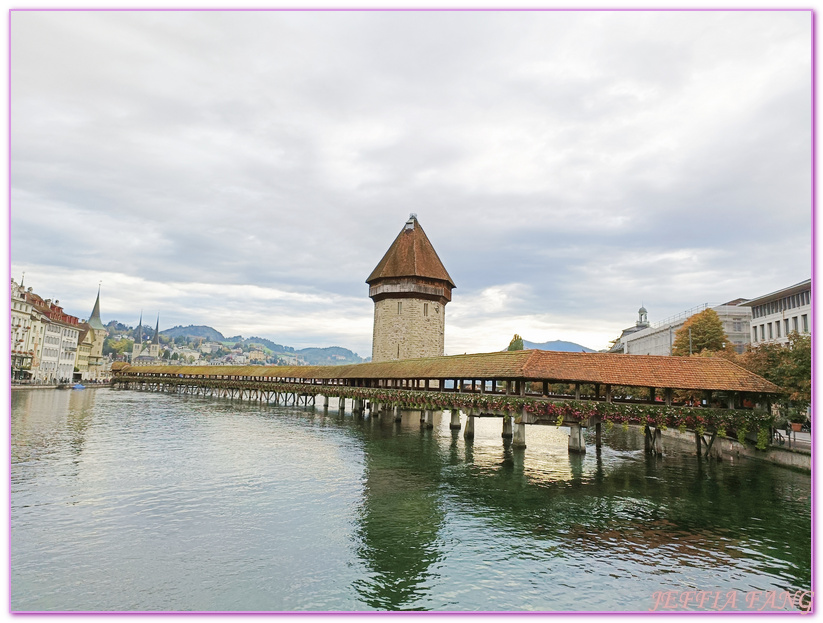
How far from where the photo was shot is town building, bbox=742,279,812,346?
38.0m

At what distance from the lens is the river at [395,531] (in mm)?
9039

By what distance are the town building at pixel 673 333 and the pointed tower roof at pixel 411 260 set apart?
2522 centimetres

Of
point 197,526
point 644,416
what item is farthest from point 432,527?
point 644,416

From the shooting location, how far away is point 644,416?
67.1ft

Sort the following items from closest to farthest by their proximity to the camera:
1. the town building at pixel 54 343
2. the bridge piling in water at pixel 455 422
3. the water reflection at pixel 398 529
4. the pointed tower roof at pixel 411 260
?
the water reflection at pixel 398 529 < the bridge piling in water at pixel 455 422 < the pointed tower roof at pixel 411 260 < the town building at pixel 54 343

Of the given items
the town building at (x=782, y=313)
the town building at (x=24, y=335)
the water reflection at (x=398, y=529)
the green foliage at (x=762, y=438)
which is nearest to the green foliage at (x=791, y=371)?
the green foliage at (x=762, y=438)

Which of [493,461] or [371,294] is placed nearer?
[493,461]

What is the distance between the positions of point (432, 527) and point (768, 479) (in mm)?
13216

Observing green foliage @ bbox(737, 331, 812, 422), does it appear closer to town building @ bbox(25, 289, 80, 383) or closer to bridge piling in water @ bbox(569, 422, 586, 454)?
bridge piling in water @ bbox(569, 422, 586, 454)

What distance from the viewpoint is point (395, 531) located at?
1224cm

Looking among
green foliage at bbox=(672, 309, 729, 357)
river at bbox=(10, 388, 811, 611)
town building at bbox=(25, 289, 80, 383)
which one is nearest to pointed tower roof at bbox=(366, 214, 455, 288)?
green foliage at bbox=(672, 309, 729, 357)

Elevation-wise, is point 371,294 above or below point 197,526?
above

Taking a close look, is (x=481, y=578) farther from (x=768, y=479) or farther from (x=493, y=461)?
(x=768, y=479)

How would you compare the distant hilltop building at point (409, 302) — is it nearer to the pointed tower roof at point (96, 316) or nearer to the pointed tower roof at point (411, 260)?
the pointed tower roof at point (411, 260)
